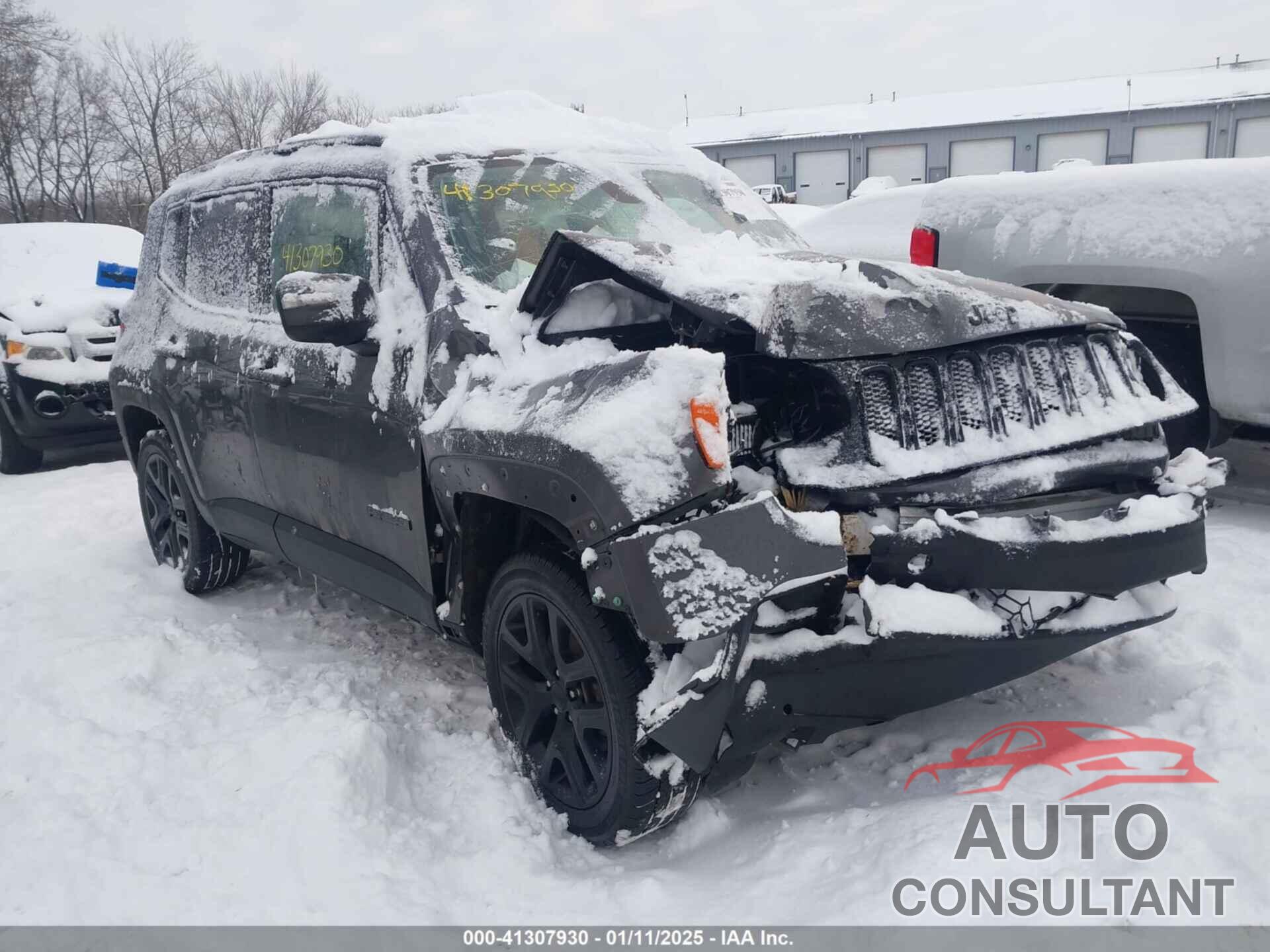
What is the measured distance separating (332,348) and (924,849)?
2.52 metres

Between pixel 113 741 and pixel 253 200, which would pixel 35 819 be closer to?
pixel 113 741

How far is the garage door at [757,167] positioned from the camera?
37719mm

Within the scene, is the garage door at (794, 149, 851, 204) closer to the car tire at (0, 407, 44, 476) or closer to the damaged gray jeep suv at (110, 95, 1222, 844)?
the car tire at (0, 407, 44, 476)

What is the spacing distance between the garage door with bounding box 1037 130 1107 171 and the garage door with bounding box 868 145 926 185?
407 cm

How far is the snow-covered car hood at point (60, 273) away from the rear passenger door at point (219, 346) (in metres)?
3.50

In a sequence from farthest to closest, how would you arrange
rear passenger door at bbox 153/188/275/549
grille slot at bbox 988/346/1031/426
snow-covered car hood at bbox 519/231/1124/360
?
rear passenger door at bbox 153/188/275/549 < grille slot at bbox 988/346/1031/426 < snow-covered car hood at bbox 519/231/1124/360

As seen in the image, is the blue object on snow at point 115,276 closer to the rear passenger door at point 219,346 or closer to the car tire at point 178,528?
the car tire at point 178,528

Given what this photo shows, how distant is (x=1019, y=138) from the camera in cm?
3488

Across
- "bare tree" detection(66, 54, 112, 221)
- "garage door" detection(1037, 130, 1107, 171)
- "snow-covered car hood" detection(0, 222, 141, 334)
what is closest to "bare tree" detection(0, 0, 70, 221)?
"bare tree" detection(66, 54, 112, 221)

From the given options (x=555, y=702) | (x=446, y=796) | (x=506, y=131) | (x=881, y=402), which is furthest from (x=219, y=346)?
(x=881, y=402)

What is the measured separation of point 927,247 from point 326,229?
10.1ft

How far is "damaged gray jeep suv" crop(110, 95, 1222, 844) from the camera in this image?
90.7 inches

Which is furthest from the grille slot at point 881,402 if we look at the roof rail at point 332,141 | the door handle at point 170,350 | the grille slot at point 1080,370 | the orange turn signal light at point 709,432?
the door handle at point 170,350

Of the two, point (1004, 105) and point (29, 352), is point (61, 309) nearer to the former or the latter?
point (29, 352)
